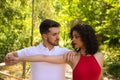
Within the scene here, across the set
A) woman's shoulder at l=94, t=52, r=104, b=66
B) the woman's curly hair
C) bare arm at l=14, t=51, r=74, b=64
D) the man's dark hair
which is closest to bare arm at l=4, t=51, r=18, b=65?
bare arm at l=14, t=51, r=74, b=64

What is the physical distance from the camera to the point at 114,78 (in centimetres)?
1088

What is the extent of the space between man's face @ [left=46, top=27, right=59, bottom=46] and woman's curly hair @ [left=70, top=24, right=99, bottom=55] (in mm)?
130

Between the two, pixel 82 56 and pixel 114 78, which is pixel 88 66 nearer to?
pixel 82 56

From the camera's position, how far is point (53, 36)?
2.45 m

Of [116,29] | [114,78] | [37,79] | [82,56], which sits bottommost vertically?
[114,78]

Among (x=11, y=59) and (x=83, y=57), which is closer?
(x=83, y=57)

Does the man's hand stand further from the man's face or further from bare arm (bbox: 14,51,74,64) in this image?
the man's face

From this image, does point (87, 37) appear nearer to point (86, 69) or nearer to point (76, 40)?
point (76, 40)

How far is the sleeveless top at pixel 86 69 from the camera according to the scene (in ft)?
7.75

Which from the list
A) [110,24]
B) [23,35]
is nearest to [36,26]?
[23,35]

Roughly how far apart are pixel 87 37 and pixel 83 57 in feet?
0.59

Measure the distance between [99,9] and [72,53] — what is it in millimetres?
6614

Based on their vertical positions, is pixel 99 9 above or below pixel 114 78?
above

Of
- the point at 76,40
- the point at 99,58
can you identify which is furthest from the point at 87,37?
the point at 99,58
